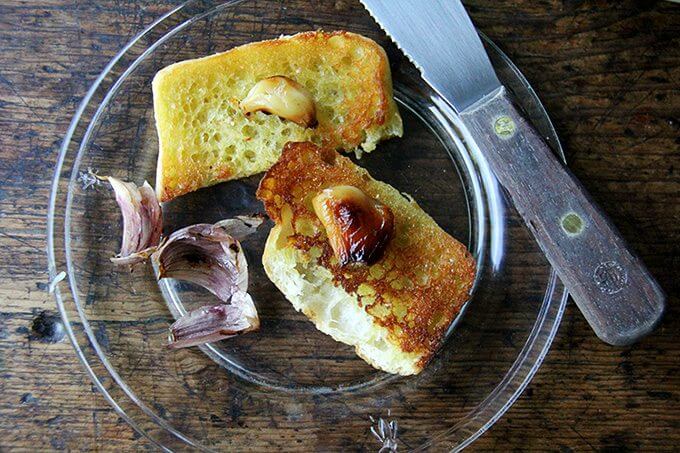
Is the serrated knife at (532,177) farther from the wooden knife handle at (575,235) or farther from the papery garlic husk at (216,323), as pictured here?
the papery garlic husk at (216,323)

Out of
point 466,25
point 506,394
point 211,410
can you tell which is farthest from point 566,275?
point 211,410

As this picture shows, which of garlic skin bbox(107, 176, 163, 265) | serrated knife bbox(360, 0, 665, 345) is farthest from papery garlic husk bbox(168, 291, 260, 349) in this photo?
serrated knife bbox(360, 0, 665, 345)

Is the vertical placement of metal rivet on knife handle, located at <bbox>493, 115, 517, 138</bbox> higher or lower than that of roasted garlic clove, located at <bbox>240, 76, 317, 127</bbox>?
lower

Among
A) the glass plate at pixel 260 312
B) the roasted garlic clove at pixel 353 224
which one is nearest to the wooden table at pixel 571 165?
the glass plate at pixel 260 312

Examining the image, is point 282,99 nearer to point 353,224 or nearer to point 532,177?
point 353,224

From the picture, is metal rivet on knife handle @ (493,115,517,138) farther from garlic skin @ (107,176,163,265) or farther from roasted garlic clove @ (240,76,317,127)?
garlic skin @ (107,176,163,265)

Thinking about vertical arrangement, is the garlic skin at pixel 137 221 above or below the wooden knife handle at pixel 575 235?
above

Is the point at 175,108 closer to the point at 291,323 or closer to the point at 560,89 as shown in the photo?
the point at 291,323
